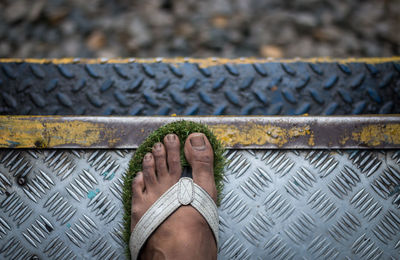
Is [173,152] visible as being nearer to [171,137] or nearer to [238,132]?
[171,137]

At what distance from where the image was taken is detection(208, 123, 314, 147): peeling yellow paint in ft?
4.73

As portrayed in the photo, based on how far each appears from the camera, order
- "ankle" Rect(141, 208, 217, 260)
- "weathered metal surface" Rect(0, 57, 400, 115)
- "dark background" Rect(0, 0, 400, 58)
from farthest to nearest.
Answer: "dark background" Rect(0, 0, 400, 58), "weathered metal surface" Rect(0, 57, 400, 115), "ankle" Rect(141, 208, 217, 260)

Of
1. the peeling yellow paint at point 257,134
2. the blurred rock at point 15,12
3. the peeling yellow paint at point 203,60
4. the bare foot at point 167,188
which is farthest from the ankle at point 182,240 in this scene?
the blurred rock at point 15,12

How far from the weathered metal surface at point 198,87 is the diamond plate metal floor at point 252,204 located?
28cm

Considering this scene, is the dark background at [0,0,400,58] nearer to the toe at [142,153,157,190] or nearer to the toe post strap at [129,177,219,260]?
the toe at [142,153,157,190]

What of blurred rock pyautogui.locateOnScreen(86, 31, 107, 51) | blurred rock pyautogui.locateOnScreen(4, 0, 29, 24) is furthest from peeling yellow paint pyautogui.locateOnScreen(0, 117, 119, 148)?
blurred rock pyautogui.locateOnScreen(4, 0, 29, 24)

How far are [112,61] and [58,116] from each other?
42cm

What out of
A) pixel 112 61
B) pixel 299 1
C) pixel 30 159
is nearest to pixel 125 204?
pixel 30 159

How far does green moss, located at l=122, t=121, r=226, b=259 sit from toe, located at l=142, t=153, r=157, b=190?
3cm

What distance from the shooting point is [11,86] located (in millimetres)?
1643

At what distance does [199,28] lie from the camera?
1.83 metres

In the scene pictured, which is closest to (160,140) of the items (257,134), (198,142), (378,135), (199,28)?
(198,142)

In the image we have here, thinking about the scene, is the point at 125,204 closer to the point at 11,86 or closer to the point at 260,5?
the point at 11,86

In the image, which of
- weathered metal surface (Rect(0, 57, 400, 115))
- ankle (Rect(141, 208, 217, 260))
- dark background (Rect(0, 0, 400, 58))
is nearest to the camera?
ankle (Rect(141, 208, 217, 260))
